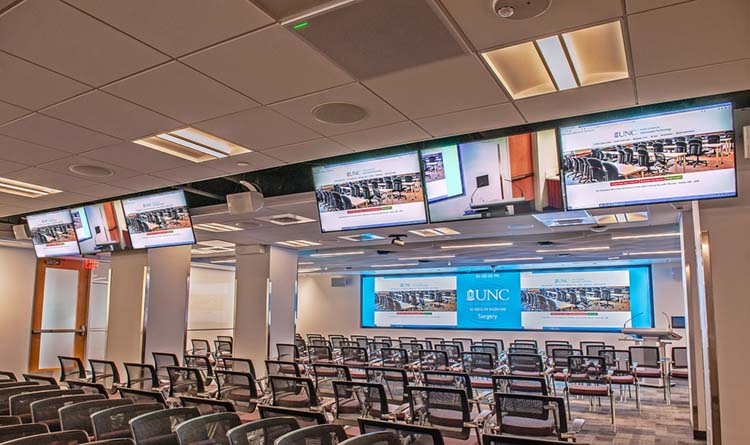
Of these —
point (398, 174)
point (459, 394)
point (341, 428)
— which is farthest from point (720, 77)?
point (459, 394)

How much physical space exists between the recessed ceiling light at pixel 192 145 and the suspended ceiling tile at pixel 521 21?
2262 millimetres

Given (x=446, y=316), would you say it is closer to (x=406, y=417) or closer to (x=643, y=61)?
(x=406, y=417)

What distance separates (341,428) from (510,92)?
212cm

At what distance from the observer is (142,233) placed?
261 inches

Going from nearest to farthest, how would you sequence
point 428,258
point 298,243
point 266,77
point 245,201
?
point 266,77 < point 245,201 < point 298,243 < point 428,258

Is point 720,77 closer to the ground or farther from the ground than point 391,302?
farther from the ground

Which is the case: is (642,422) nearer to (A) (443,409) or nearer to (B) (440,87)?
(A) (443,409)

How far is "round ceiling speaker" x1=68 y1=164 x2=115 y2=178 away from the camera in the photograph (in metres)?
4.88

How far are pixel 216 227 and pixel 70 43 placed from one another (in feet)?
19.2

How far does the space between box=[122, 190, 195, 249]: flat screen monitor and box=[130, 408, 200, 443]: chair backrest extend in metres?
3.10

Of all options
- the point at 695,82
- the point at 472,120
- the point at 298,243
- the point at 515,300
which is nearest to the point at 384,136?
the point at 472,120

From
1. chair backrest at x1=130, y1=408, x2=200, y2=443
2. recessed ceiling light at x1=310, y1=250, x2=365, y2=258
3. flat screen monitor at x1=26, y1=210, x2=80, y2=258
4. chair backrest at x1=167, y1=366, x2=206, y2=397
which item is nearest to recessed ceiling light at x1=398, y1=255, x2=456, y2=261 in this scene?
recessed ceiling light at x1=310, y1=250, x2=365, y2=258

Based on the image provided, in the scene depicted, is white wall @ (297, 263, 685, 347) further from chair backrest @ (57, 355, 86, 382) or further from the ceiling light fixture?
the ceiling light fixture

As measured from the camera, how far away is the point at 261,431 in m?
2.92
